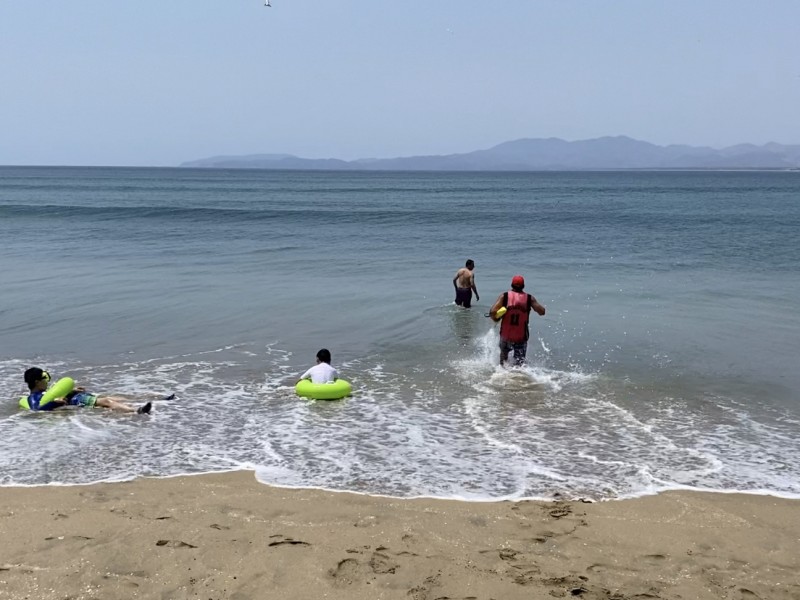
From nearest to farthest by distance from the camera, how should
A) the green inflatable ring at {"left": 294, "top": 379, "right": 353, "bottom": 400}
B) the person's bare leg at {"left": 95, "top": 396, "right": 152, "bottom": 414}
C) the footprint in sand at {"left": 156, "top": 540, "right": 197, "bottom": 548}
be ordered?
1. the footprint in sand at {"left": 156, "top": 540, "right": 197, "bottom": 548}
2. the person's bare leg at {"left": 95, "top": 396, "right": 152, "bottom": 414}
3. the green inflatable ring at {"left": 294, "top": 379, "right": 353, "bottom": 400}

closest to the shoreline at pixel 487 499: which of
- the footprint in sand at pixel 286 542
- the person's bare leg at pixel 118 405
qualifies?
the footprint in sand at pixel 286 542

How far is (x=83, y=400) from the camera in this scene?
32.0ft

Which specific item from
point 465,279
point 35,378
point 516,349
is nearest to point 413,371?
point 516,349

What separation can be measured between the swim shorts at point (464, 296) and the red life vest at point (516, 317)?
220 inches

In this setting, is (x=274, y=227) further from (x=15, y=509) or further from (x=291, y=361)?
(x=15, y=509)

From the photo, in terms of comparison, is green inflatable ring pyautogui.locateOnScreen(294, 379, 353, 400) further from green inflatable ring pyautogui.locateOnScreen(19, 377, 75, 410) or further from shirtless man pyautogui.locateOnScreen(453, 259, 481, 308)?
shirtless man pyautogui.locateOnScreen(453, 259, 481, 308)

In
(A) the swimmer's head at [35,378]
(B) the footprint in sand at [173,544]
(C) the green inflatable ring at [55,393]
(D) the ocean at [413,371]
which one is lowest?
(D) the ocean at [413,371]

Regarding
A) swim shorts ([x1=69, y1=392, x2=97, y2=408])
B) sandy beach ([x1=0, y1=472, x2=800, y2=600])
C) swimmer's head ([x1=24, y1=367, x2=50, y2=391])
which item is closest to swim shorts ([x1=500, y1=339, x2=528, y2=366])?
sandy beach ([x1=0, y1=472, x2=800, y2=600])

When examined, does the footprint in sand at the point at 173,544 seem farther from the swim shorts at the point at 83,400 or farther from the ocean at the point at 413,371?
the swim shorts at the point at 83,400

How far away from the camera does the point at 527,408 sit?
10.0 meters

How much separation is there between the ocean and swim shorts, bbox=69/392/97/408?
0.16m

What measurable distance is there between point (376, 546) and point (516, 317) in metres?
Answer: 6.23

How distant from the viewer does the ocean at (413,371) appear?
25.9ft

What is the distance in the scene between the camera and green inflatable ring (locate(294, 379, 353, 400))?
33.8ft
